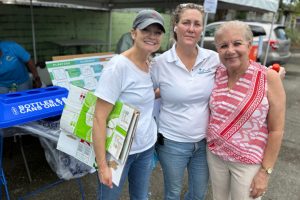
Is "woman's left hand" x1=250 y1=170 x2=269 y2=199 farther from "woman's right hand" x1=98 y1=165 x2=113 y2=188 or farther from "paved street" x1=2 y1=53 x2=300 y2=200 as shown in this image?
"paved street" x1=2 y1=53 x2=300 y2=200

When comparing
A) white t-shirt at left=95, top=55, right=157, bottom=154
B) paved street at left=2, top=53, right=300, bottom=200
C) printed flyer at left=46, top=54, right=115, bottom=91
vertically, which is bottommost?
paved street at left=2, top=53, right=300, bottom=200

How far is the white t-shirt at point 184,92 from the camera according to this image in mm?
1684

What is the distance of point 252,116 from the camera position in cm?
153

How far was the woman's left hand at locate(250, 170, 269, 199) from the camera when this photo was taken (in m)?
1.60

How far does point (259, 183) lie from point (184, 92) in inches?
Result: 26.0

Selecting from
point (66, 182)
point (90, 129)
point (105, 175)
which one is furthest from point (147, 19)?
point (66, 182)

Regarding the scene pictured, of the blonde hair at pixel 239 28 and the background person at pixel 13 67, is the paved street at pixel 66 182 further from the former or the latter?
the blonde hair at pixel 239 28

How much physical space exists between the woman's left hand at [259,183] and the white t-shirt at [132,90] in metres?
0.62

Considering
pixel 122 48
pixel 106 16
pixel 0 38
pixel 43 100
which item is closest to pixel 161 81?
pixel 43 100

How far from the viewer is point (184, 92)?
167 cm

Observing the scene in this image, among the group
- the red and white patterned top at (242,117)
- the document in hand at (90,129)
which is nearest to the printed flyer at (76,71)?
the document in hand at (90,129)

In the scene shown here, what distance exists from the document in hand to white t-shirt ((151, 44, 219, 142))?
39 centimetres

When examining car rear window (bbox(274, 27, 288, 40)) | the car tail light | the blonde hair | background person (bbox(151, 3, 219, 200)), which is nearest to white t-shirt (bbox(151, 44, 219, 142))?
background person (bbox(151, 3, 219, 200))

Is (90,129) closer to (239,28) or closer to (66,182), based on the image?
(239,28)
